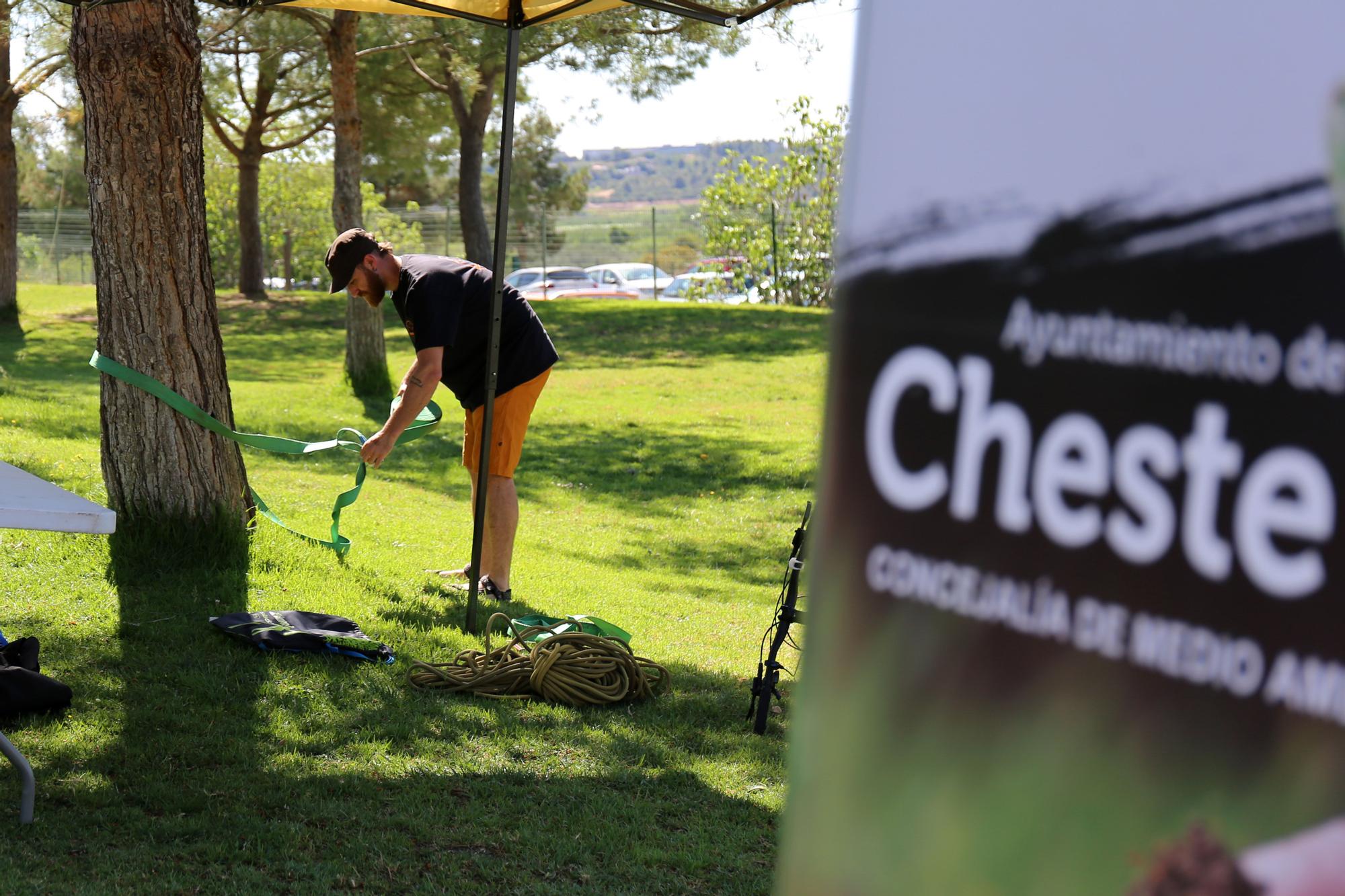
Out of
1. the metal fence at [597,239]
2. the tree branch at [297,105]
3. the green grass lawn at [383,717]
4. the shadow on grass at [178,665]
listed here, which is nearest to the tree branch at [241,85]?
the tree branch at [297,105]

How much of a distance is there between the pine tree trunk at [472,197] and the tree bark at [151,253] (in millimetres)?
17368

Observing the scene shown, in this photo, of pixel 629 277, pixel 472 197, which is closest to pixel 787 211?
pixel 472 197

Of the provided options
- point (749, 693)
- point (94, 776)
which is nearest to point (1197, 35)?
point (94, 776)

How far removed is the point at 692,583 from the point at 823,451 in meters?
6.40

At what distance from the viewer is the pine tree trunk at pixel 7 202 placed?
18578 millimetres

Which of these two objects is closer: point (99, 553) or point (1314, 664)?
point (1314, 664)

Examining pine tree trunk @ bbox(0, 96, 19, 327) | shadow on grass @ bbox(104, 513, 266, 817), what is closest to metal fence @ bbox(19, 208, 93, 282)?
pine tree trunk @ bbox(0, 96, 19, 327)

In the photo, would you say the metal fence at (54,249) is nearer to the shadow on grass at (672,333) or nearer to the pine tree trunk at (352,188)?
the shadow on grass at (672,333)

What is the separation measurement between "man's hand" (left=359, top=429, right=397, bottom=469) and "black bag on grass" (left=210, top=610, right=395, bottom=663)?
2.23ft

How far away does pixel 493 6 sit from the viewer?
5203mm

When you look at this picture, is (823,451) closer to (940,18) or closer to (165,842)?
(940,18)

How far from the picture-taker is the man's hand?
5.11 metres

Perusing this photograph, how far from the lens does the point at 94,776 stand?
11.8 ft

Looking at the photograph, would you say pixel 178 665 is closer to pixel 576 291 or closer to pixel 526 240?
pixel 576 291
